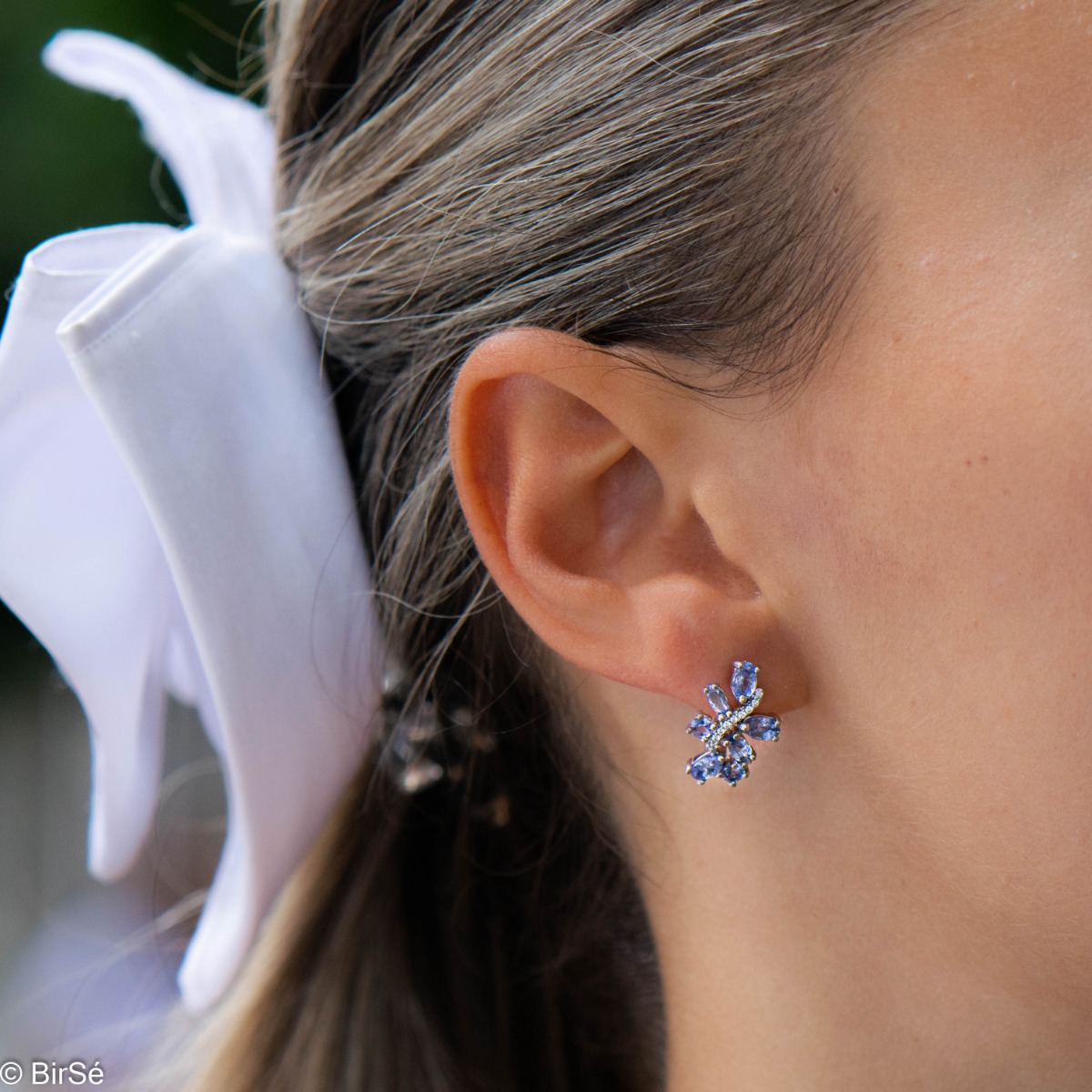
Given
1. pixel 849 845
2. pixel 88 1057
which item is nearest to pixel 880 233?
pixel 849 845

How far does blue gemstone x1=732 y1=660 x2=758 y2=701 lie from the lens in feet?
2.44

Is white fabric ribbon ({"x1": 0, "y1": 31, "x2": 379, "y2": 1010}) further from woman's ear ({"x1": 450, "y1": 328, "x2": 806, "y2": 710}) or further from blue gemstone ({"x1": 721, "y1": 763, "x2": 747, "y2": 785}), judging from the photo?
blue gemstone ({"x1": 721, "y1": 763, "x2": 747, "y2": 785})

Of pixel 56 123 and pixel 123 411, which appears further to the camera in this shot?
pixel 56 123

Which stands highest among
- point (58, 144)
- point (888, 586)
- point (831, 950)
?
point (58, 144)

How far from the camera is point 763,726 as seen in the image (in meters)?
0.75

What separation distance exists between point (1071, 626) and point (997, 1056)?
0.33 metres

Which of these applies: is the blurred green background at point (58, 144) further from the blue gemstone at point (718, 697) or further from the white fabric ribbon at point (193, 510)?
the blue gemstone at point (718, 697)

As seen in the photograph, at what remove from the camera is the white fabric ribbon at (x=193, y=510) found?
798 millimetres

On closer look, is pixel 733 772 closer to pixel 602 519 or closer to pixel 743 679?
pixel 743 679

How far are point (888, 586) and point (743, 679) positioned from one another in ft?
0.37

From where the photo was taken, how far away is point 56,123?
215cm

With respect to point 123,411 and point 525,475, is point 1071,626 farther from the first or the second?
point 123,411

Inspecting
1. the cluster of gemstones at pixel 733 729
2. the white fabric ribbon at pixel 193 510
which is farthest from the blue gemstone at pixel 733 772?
the white fabric ribbon at pixel 193 510

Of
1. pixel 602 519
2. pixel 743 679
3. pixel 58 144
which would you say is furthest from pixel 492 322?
pixel 58 144
